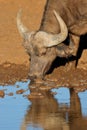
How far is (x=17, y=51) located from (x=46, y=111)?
5.36 m

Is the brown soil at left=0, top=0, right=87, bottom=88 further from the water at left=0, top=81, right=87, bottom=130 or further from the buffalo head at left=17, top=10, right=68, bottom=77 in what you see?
the water at left=0, top=81, right=87, bottom=130

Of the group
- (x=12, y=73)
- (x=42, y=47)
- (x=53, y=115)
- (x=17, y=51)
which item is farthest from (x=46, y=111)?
(x=17, y=51)

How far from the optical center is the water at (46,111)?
38.4 feet

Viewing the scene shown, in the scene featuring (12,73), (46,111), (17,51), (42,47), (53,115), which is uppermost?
(17,51)

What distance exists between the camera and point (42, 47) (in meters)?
15.1

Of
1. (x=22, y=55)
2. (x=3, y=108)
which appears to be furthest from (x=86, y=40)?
(x=3, y=108)

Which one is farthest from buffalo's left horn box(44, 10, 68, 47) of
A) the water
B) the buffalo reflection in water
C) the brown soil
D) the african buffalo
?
the buffalo reflection in water

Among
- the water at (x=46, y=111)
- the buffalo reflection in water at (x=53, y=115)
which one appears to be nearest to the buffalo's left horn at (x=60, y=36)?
the water at (x=46, y=111)

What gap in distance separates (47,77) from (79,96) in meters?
1.93

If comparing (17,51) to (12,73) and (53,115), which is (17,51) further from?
(53,115)

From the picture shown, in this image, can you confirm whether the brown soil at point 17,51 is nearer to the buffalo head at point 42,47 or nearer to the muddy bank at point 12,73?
the muddy bank at point 12,73

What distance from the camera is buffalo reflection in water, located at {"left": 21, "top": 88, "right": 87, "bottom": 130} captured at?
11.6 metres

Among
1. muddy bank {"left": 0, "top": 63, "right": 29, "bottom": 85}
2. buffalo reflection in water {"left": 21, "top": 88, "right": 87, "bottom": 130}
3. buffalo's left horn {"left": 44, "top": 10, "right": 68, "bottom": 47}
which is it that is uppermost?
buffalo's left horn {"left": 44, "top": 10, "right": 68, "bottom": 47}

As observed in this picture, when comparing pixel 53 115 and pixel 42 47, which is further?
pixel 42 47
